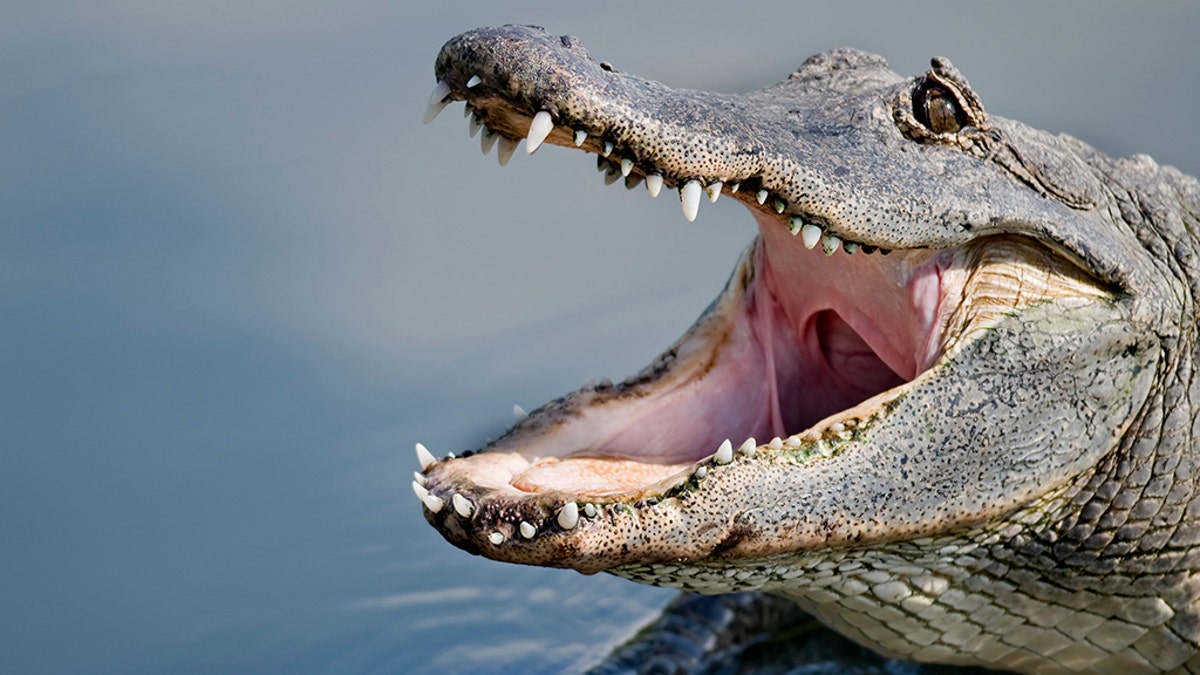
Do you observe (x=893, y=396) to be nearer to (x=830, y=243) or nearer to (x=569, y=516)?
(x=830, y=243)

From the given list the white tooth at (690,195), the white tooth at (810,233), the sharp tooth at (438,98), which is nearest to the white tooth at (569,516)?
the white tooth at (690,195)

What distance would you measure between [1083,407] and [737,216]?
3121 millimetres

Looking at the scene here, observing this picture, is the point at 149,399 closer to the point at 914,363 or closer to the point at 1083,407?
the point at 914,363

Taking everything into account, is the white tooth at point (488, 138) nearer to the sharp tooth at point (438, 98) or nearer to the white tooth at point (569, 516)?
the sharp tooth at point (438, 98)

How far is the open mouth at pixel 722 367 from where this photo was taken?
108 inches

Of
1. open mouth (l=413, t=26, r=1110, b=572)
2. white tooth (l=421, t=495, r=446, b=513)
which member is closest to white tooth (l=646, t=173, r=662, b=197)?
open mouth (l=413, t=26, r=1110, b=572)

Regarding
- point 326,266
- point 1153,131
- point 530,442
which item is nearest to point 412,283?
point 326,266

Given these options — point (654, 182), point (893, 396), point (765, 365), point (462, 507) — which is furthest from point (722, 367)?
point (462, 507)

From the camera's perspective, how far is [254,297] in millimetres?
5242

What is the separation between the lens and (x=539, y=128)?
2699 millimetres

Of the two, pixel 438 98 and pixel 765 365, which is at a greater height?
pixel 438 98

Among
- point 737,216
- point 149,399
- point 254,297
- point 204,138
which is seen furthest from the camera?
point 737,216

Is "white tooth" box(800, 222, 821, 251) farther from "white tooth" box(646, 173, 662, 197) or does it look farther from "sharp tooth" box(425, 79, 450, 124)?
"sharp tooth" box(425, 79, 450, 124)

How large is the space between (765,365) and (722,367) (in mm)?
112
